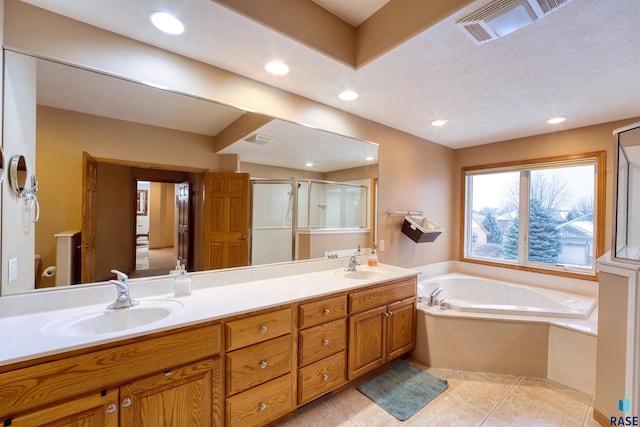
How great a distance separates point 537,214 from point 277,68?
3346mm

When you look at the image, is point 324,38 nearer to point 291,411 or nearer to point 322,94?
point 322,94

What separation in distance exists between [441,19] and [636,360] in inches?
88.8

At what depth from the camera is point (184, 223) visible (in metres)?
1.89

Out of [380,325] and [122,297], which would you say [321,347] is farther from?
[122,297]

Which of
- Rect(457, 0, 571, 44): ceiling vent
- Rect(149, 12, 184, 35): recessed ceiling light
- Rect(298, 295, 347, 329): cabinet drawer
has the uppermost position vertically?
Rect(149, 12, 184, 35): recessed ceiling light

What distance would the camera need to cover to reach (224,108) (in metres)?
1.86

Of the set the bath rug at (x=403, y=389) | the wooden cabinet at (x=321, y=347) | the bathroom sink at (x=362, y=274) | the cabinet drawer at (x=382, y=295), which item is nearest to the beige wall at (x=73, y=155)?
the wooden cabinet at (x=321, y=347)

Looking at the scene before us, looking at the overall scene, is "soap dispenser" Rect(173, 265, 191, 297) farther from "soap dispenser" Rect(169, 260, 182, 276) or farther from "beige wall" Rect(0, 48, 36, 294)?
"beige wall" Rect(0, 48, 36, 294)

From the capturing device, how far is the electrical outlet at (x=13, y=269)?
1.29m

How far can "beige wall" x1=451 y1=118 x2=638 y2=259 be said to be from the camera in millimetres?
2646

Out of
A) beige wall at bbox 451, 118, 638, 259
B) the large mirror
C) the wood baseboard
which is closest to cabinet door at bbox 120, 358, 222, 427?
the large mirror

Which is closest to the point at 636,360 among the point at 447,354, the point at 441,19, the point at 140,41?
the point at 447,354

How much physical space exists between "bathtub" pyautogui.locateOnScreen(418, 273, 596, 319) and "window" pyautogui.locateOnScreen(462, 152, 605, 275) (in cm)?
32

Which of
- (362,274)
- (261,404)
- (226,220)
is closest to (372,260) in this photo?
(362,274)
